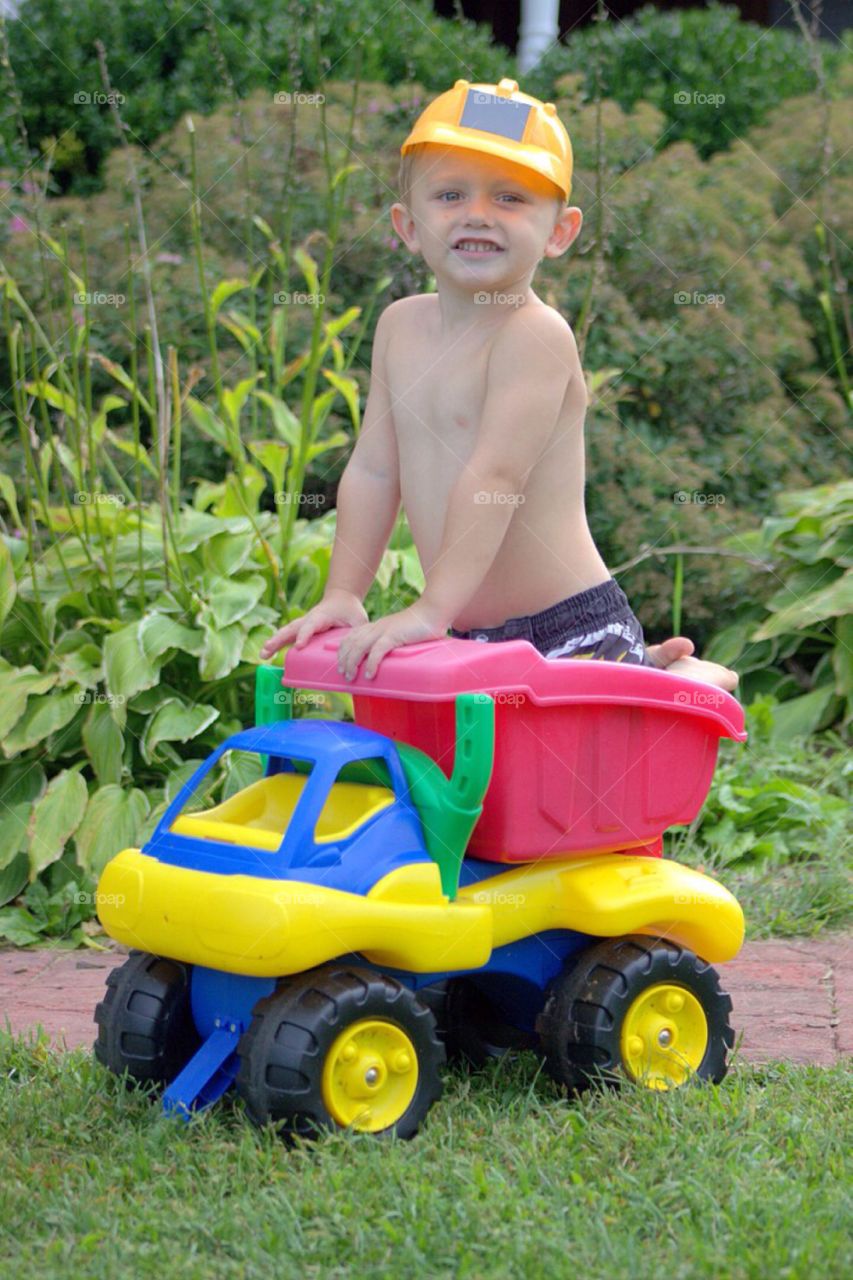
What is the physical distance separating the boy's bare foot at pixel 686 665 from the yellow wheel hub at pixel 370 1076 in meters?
0.85

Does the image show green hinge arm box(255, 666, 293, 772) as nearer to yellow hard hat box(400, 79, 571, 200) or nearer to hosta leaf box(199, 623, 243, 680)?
yellow hard hat box(400, 79, 571, 200)

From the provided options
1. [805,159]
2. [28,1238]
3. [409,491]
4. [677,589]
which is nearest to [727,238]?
[805,159]

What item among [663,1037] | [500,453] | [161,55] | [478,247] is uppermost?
[161,55]

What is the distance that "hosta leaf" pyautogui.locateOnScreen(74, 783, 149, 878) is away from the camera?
12.6 feet

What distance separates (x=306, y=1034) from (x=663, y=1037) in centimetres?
68

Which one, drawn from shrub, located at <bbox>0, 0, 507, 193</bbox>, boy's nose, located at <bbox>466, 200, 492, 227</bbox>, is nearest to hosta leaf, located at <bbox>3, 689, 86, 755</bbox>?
boy's nose, located at <bbox>466, 200, 492, 227</bbox>

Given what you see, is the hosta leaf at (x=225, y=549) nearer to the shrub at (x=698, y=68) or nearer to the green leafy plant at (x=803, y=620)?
the green leafy plant at (x=803, y=620)

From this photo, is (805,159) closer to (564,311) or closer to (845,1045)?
(564,311)

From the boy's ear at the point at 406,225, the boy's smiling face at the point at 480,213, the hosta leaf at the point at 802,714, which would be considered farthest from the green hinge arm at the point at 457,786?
the hosta leaf at the point at 802,714

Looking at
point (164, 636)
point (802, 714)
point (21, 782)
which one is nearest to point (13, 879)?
point (21, 782)

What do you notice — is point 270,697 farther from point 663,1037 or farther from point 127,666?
point 127,666

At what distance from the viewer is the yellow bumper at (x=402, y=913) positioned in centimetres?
234

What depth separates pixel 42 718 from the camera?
4.05 metres

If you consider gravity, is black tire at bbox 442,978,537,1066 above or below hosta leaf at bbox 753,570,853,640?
below
